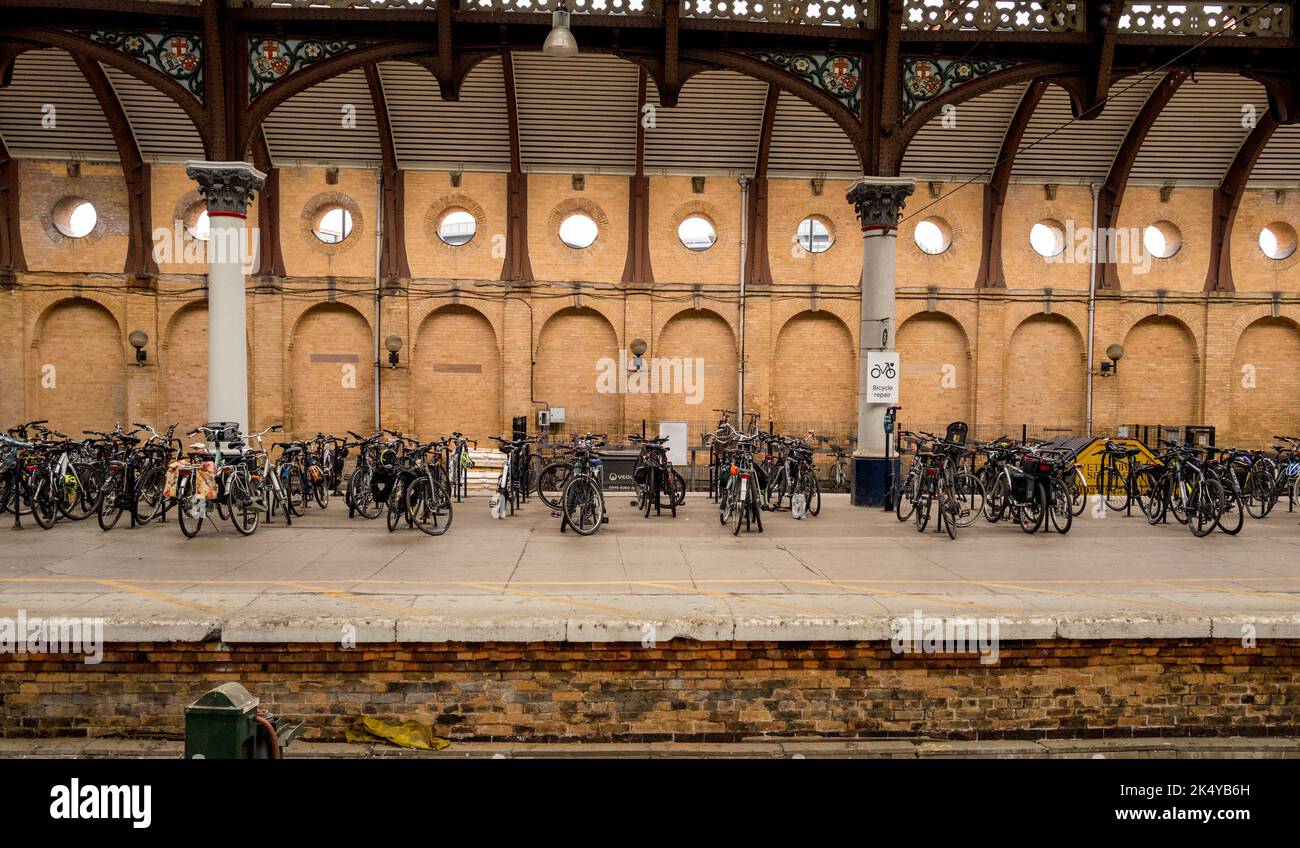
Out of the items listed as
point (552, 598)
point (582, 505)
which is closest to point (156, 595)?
point (552, 598)

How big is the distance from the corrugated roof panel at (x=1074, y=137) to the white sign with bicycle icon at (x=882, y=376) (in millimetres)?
8806

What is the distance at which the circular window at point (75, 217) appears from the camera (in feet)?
65.2

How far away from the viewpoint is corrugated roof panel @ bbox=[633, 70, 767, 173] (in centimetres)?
1883

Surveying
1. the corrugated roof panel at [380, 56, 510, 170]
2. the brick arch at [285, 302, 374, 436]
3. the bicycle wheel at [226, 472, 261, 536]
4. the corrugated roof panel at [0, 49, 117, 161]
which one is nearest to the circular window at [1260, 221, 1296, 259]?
the corrugated roof panel at [380, 56, 510, 170]

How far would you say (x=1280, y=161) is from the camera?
20859 mm

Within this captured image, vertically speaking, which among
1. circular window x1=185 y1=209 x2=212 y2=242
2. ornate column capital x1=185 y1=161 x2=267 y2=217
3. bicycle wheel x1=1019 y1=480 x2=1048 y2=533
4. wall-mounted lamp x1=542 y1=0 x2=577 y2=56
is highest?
wall-mounted lamp x1=542 y1=0 x2=577 y2=56

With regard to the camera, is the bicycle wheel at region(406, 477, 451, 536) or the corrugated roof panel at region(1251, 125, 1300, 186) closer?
the bicycle wheel at region(406, 477, 451, 536)

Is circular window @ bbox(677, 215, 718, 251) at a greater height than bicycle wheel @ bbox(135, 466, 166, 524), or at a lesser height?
greater

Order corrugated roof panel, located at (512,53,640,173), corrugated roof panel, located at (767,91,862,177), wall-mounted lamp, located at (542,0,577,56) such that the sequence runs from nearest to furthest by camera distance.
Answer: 1. wall-mounted lamp, located at (542,0,577,56)
2. corrugated roof panel, located at (512,53,640,173)
3. corrugated roof panel, located at (767,91,862,177)

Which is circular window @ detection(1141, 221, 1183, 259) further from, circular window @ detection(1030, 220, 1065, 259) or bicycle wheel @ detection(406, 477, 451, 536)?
bicycle wheel @ detection(406, 477, 451, 536)

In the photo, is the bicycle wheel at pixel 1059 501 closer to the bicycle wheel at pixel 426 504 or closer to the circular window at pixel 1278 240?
the bicycle wheel at pixel 426 504

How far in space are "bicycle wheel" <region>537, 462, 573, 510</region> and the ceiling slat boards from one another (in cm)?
1933

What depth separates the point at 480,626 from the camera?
5582mm

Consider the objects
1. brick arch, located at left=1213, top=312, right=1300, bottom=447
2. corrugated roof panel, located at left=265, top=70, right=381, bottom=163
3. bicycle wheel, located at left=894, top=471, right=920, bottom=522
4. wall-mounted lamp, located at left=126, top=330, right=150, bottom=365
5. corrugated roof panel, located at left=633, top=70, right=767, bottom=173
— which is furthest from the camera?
brick arch, located at left=1213, top=312, right=1300, bottom=447
